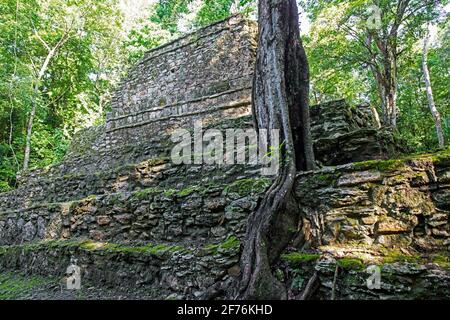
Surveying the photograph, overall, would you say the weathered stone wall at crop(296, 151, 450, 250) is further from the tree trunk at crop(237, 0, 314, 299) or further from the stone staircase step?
the stone staircase step

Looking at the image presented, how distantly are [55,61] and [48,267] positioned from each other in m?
13.5

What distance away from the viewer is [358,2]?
321 inches

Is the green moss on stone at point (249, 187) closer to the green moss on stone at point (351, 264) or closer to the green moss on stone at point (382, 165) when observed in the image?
the green moss on stone at point (382, 165)

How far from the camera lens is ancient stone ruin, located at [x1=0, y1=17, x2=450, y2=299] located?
2.50m

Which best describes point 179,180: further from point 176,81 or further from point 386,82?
point 386,82

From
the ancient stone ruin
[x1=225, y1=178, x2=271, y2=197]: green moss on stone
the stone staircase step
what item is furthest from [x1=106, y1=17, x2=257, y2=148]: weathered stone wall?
the stone staircase step

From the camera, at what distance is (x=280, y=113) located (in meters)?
3.64

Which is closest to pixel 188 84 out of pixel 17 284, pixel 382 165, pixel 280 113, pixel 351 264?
pixel 280 113

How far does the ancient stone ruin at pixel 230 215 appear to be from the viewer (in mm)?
2504

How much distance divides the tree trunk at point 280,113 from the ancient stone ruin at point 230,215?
166 millimetres

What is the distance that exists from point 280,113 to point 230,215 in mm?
1282

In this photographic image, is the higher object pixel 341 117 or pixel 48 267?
pixel 341 117
